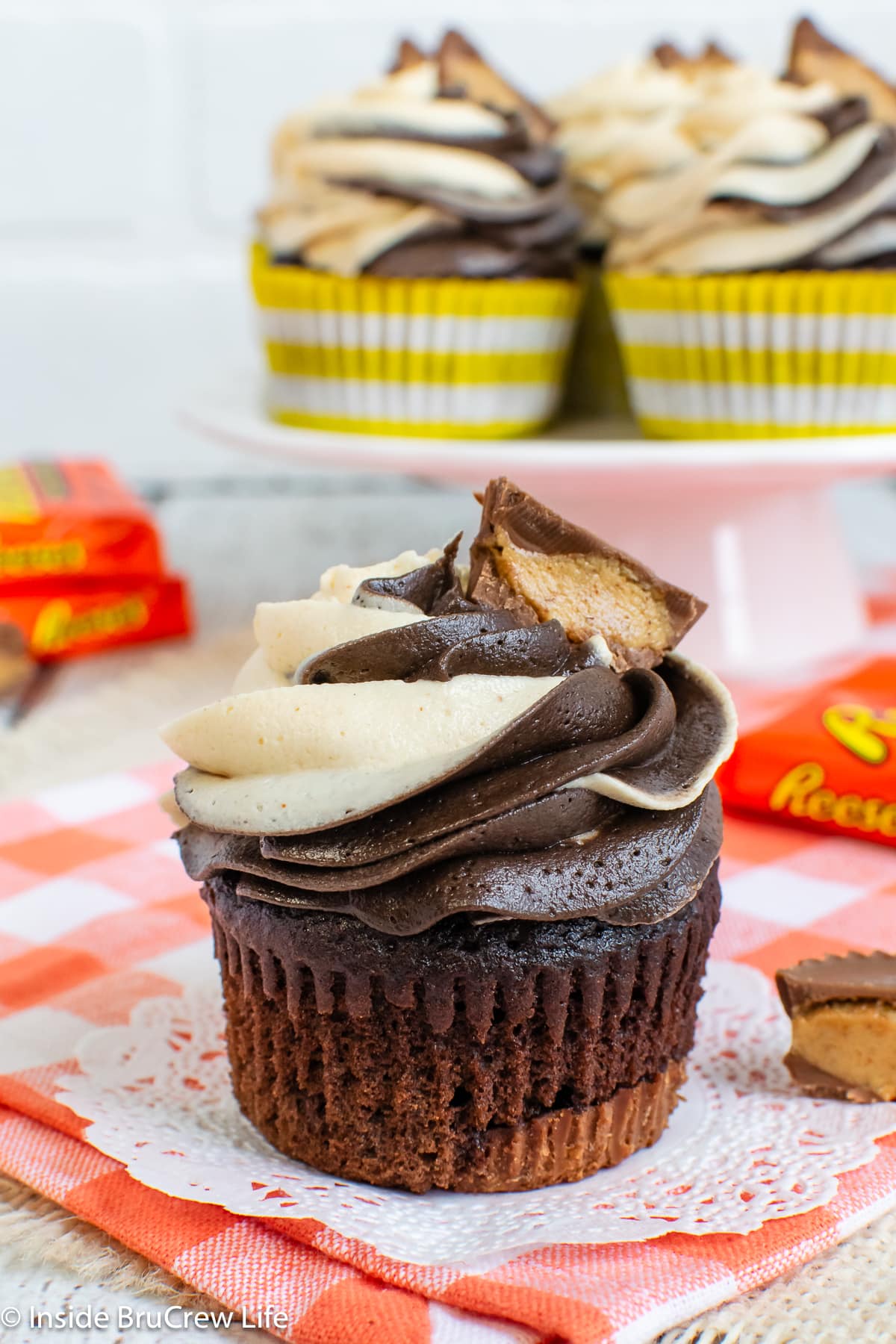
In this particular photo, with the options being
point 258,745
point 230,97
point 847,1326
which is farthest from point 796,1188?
point 230,97

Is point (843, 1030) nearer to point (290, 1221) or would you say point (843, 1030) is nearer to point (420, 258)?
point (290, 1221)

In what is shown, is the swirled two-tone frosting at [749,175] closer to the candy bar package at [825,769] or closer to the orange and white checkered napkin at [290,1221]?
the candy bar package at [825,769]

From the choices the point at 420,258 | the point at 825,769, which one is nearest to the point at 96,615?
the point at 420,258

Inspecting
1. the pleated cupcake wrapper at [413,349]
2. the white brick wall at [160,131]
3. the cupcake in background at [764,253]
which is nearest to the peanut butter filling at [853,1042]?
the cupcake in background at [764,253]

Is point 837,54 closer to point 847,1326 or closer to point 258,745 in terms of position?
point 258,745

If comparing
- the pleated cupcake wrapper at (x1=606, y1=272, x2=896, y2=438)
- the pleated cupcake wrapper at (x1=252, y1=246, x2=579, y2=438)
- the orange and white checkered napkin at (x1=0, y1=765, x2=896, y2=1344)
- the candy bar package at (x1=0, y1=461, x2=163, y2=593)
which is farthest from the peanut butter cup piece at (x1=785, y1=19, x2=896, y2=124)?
the candy bar package at (x1=0, y1=461, x2=163, y2=593)

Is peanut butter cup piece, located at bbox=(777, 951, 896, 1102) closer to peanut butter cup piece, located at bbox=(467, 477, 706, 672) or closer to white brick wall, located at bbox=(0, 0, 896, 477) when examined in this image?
peanut butter cup piece, located at bbox=(467, 477, 706, 672)
